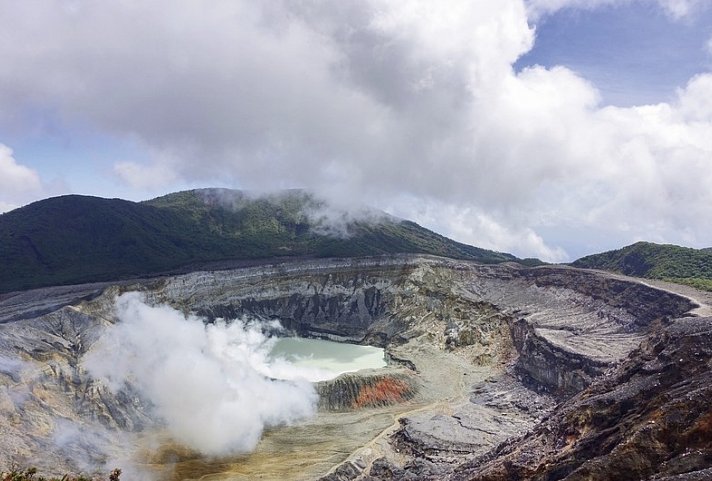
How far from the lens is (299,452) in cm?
6131

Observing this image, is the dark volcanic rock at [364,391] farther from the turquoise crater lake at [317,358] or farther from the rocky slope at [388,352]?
the turquoise crater lake at [317,358]

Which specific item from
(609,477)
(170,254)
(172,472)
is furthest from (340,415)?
(170,254)

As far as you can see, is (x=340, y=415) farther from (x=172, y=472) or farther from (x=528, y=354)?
(x=528, y=354)

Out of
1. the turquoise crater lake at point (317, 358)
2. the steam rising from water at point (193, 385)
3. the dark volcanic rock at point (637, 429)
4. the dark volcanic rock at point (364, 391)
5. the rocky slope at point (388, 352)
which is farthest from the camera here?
the turquoise crater lake at point (317, 358)

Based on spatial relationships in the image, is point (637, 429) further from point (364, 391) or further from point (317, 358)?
point (317, 358)

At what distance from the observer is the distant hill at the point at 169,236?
128 metres

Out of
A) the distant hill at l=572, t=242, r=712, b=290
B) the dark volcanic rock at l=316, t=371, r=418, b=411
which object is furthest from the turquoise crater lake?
the distant hill at l=572, t=242, r=712, b=290

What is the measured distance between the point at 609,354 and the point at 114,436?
59478 mm

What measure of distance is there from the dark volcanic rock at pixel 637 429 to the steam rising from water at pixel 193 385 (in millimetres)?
28910

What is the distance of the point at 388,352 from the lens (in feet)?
335

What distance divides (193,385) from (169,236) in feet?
334

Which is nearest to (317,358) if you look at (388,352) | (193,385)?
(388,352)

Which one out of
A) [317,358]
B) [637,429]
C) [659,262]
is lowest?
[317,358]

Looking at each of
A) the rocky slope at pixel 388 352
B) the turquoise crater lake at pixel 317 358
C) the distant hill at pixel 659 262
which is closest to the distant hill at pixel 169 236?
the rocky slope at pixel 388 352
